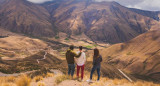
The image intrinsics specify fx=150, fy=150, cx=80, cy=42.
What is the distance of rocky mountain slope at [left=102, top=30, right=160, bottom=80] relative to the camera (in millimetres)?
46469

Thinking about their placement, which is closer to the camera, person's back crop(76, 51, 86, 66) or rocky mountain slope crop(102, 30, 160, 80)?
person's back crop(76, 51, 86, 66)

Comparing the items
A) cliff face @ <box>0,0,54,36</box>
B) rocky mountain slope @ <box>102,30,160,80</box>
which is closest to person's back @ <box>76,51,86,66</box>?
rocky mountain slope @ <box>102,30,160,80</box>

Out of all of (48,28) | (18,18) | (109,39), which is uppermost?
(18,18)

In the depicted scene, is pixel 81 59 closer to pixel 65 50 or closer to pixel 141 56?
pixel 141 56

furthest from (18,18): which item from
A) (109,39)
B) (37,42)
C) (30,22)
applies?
(109,39)

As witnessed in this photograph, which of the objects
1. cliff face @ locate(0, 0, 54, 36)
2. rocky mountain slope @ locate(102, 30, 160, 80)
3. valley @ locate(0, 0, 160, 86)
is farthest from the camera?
cliff face @ locate(0, 0, 54, 36)

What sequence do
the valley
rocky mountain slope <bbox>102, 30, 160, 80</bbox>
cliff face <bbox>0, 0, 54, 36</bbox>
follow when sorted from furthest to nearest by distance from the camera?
cliff face <bbox>0, 0, 54, 36</bbox> → rocky mountain slope <bbox>102, 30, 160, 80</bbox> → the valley

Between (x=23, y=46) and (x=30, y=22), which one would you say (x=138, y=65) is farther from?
(x=30, y=22)

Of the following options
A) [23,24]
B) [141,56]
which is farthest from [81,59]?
[23,24]

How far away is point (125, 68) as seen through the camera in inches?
2135

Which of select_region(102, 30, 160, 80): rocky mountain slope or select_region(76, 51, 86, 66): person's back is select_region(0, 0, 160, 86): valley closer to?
select_region(102, 30, 160, 80): rocky mountain slope

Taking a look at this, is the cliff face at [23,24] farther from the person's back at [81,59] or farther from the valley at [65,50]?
the person's back at [81,59]

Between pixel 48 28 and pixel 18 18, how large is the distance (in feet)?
129

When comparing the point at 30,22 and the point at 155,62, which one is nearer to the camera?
the point at 155,62
